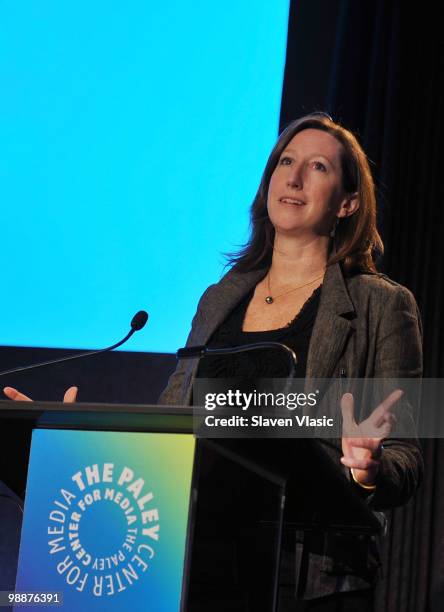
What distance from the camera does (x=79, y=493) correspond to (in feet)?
3.68

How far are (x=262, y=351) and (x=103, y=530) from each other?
3.35ft

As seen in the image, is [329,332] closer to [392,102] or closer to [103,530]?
[103,530]

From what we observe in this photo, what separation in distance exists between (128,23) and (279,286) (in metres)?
1.47

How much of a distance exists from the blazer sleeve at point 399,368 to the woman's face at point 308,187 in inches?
11.7

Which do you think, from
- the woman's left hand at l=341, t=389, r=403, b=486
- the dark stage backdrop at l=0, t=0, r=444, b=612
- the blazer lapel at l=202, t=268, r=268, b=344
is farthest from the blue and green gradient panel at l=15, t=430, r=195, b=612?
the dark stage backdrop at l=0, t=0, r=444, b=612

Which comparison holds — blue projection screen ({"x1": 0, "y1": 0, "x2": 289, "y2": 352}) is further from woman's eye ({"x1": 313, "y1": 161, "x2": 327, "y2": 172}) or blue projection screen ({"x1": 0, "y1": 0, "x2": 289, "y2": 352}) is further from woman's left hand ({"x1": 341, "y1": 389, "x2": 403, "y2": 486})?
woman's left hand ({"x1": 341, "y1": 389, "x2": 403, "y2": 486})

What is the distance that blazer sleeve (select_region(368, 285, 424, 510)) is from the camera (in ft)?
5.11

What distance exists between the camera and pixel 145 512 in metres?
1.10

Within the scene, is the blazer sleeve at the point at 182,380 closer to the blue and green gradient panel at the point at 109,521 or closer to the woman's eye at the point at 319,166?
the woman's eye at the point at 319,166

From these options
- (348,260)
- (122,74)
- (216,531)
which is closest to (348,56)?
(122,74)

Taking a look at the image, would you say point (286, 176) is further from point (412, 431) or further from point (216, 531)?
point (216, 531)

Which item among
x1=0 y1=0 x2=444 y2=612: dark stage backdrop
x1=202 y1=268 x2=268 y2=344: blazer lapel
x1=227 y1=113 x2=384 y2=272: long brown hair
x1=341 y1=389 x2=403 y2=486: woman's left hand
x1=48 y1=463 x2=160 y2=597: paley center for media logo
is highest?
x1=0 y1=0 x2=444 y2=612: dark stage backdrop

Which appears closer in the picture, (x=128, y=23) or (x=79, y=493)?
(x=79, y=493)

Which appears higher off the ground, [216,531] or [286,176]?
[286,176]
